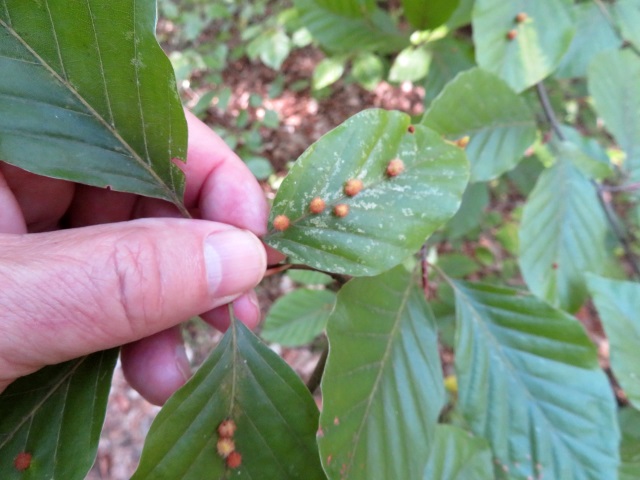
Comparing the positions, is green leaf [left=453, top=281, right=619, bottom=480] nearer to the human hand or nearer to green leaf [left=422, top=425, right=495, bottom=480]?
green leaf [left=422, top=425, right=495, bottom=480]

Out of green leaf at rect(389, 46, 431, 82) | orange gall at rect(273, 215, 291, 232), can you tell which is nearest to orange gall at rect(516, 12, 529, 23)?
green leaf at rect(389, 46, 431, 82)

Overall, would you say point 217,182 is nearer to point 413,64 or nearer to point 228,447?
point 228,447

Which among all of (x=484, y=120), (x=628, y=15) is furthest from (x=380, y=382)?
(x=628, y=15)

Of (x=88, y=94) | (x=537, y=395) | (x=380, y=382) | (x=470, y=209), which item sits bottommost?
(x=470, y=209)

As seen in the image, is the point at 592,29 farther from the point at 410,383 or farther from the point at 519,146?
the point at 410,383

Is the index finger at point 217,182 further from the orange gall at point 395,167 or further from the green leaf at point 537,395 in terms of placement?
the green leaf at point 537,395

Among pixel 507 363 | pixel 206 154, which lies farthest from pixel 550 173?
pixel 206 154

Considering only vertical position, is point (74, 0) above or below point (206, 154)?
above

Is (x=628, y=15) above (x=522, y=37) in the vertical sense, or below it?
below
